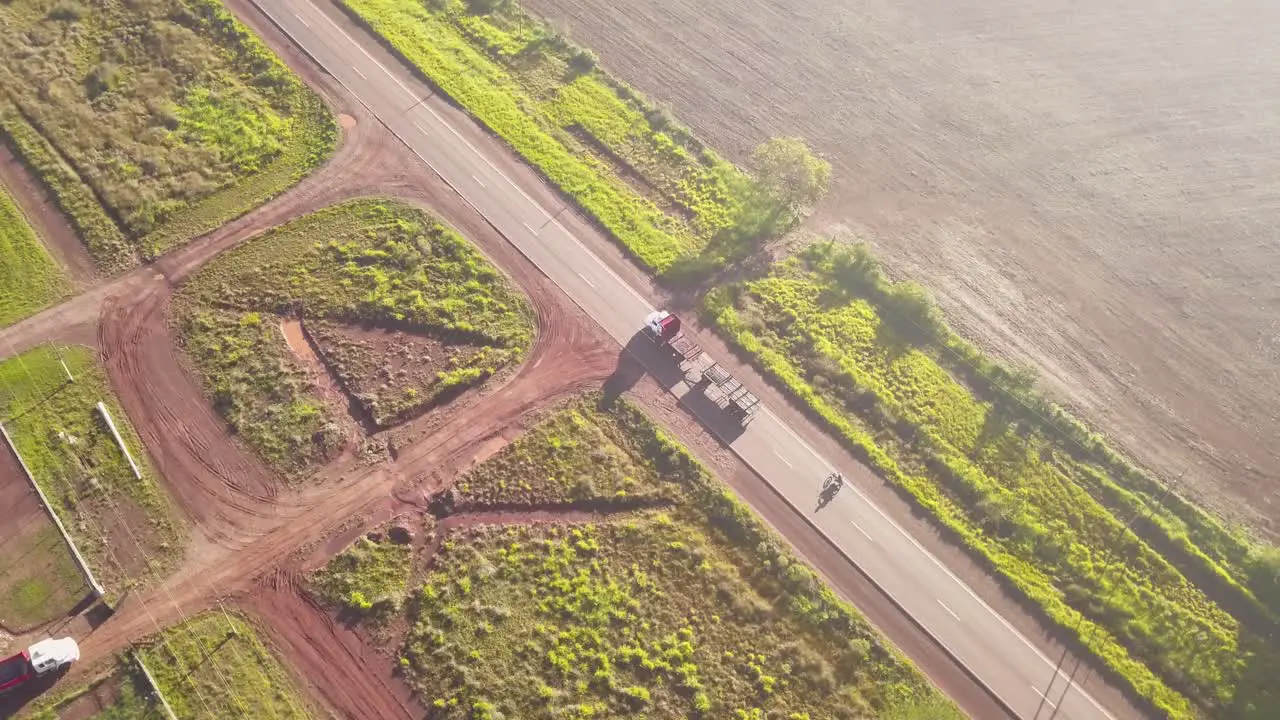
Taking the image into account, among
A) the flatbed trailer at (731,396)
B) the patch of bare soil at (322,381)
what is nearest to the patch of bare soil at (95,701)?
the patch of bare soil at (322,381)

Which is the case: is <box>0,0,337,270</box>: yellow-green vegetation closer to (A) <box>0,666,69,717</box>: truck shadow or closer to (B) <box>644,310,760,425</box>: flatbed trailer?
(A) <box>0,666,69,717</box>: truck shadow

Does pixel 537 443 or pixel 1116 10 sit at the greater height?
pixel 1116 10

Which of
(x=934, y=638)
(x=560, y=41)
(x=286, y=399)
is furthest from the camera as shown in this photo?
(x=560, y=41)

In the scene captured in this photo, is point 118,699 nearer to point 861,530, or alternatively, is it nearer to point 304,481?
point 304,481

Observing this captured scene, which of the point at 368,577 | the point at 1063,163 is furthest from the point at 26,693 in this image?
the point at 1063,163

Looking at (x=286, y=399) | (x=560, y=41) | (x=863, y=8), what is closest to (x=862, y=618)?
(x=286, y=399)

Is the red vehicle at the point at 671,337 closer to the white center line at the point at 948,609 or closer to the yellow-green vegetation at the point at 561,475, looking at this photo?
the yellow-green vegetation at the point at 561,475

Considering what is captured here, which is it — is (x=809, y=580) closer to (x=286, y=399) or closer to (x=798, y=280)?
(x=798, y=280)
